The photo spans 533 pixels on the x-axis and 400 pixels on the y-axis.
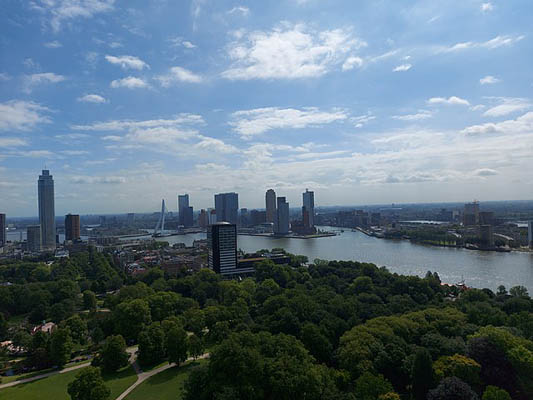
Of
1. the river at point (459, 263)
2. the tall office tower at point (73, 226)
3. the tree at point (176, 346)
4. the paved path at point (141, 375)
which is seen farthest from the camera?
the tall office tower at point (73, 226)

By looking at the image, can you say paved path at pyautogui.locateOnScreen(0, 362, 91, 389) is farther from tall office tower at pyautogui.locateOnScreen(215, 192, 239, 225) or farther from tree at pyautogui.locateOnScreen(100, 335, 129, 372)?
tall office tower at pyautogui.locateOnScreen(215, 192, 239, 225)

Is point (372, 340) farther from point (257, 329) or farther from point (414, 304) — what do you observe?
point (414, 304)

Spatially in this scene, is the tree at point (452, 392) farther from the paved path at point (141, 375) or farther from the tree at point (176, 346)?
the paved path at point (141, 375)

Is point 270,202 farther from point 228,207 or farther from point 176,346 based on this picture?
point 176,346

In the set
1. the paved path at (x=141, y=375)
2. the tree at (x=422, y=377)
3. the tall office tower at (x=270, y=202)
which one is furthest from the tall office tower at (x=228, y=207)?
the tree at (x=422, y=377)

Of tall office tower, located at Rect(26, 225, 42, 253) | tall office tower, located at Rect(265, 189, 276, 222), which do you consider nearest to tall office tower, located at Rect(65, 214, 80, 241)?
tall office tower, located at Rect(26, 225, 42, 253)

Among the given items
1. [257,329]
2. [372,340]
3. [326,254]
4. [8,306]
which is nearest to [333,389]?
[372,340]

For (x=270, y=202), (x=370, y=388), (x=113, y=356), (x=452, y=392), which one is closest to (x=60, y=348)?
(x=113, y=356)
